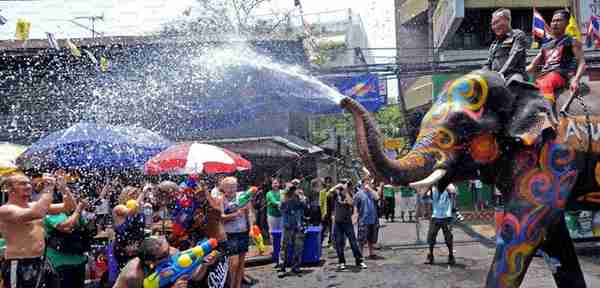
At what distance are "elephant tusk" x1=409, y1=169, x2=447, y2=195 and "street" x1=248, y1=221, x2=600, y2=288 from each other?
4.44 m

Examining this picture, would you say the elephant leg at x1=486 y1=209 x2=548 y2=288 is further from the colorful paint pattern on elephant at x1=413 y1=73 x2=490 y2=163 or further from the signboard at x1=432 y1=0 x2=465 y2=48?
the signboard at x1=432 y1=0 x2=465 y2=48

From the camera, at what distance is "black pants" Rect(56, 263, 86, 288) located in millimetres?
6422

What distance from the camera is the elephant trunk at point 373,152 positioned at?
4.34m

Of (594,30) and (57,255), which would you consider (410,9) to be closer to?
(594,30)

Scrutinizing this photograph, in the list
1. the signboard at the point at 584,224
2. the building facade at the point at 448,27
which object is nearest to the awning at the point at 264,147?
the building facade at the point at 448,27

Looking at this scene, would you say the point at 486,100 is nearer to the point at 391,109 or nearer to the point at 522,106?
the point at 522,106

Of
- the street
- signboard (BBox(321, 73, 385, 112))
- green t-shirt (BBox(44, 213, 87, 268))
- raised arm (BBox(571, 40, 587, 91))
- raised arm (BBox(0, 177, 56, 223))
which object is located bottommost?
the street

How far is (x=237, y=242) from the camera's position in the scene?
8305mm

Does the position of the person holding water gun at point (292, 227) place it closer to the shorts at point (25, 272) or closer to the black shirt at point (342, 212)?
the black shirt at point (342, 212)

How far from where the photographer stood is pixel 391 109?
45812 millimetres

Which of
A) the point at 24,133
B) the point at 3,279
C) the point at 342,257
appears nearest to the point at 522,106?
the point at 3,279

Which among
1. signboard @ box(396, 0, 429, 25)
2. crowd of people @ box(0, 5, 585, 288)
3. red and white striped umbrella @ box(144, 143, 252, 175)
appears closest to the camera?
crowd of people @ box(0, 5, 585, 288)

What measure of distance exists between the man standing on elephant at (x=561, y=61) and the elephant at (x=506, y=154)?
401 mm

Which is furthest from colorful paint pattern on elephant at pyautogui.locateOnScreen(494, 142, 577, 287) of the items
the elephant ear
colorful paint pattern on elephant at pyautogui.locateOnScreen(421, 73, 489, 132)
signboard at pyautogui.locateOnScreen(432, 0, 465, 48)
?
signboard at pyautogui.locateOnScreen(432, 0, 465, 48)
